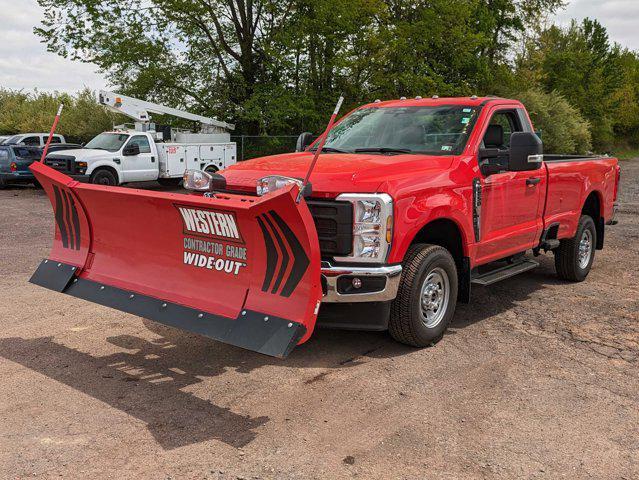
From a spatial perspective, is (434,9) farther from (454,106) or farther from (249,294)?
(249,294)

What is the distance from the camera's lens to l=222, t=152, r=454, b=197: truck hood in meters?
4.94

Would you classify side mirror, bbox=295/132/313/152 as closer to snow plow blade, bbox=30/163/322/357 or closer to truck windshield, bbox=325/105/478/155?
truck windshield, bbox=325/105/478/155

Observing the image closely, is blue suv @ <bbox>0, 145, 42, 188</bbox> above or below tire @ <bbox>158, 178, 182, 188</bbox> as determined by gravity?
above

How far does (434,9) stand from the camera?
88.7ft

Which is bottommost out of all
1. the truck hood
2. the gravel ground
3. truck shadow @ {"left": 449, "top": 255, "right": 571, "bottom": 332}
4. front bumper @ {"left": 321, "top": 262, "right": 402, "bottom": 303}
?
truck shadow @ {"left": 449, "top": 255, "right": 571, "bottom": 332}

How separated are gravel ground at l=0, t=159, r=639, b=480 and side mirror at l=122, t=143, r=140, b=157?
14.0m

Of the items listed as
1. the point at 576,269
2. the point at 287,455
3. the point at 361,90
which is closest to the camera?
the point at 287,455

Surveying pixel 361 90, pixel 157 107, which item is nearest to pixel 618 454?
pixel 157 107

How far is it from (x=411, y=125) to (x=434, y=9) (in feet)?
74.0

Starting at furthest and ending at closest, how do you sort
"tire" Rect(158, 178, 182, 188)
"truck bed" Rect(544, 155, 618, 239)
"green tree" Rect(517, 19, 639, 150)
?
"green tree" Rect(517, 19, 639, 150) → "tire" Rect(158, 178, 182, 188) → "truck bed" Rect(544, 155, 618, 239)

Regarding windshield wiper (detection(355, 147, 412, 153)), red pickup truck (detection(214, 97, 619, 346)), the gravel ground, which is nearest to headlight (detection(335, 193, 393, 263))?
red pickup truck (detection(214, 97, 619, 346))

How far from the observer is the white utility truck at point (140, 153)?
63.3ft

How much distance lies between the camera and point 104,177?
1962 centimetres

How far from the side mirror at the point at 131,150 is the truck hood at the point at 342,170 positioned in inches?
597
